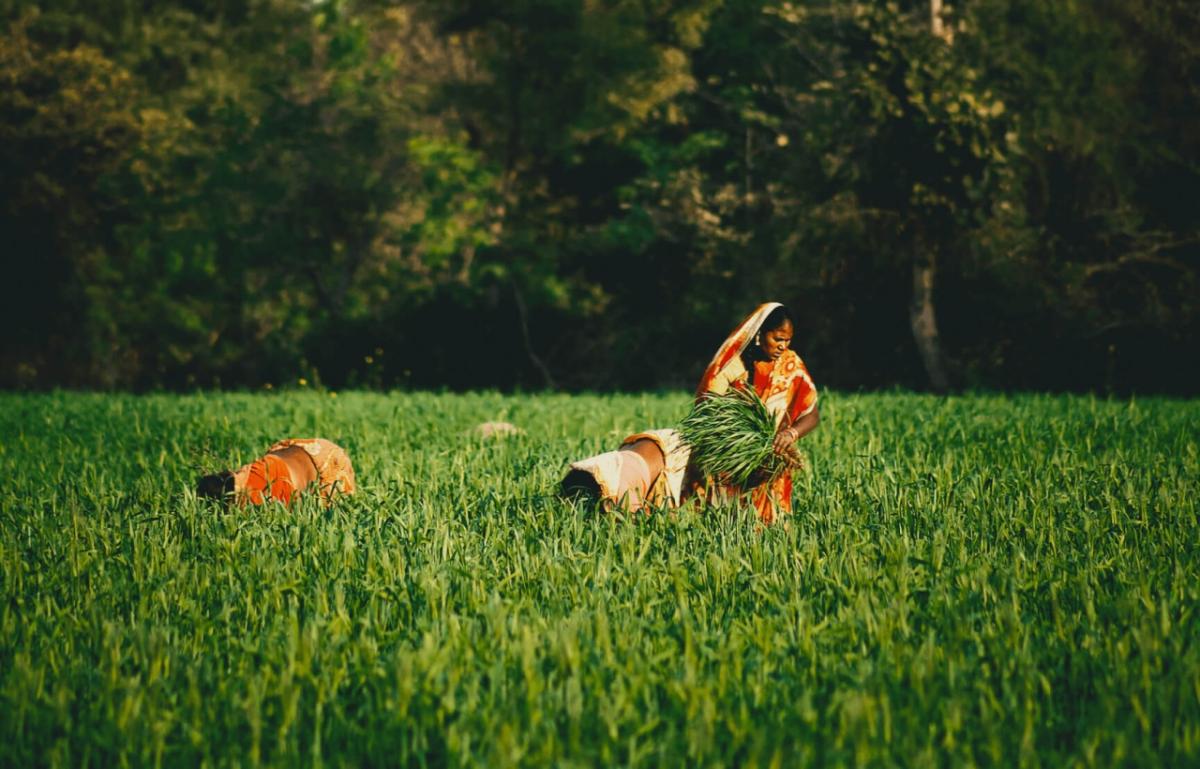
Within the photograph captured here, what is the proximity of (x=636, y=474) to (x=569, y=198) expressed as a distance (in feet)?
73.6

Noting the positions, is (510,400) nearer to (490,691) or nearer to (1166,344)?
(490,691)

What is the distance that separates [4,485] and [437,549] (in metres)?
4.33

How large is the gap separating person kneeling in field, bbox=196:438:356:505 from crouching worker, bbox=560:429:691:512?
164 cm

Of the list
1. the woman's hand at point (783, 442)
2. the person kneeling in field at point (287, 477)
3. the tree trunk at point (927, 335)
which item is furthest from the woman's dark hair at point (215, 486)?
the tree trunk at point (927, 335)

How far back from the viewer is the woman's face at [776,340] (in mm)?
5863

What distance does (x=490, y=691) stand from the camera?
10.5 feet

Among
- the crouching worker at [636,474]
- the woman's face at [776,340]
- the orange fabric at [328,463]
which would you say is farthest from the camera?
the orange fabric at [328,463]

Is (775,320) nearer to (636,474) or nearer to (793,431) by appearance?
(793,431)

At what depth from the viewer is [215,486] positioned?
6375 mm

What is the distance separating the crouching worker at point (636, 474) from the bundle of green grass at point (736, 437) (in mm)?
220

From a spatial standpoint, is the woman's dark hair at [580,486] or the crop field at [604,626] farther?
the woman's dark hair at [580,486]

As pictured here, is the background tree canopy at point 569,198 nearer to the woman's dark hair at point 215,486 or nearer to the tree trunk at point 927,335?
the tree trunk at point 927,335

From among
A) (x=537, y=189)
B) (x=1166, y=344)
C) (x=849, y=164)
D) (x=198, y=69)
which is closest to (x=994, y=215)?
(x=849, y=164)

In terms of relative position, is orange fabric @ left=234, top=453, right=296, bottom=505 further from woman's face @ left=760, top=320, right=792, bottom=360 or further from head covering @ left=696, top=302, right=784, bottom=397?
→ woman's face @ left=760, top=320, right=792, bottom=360
